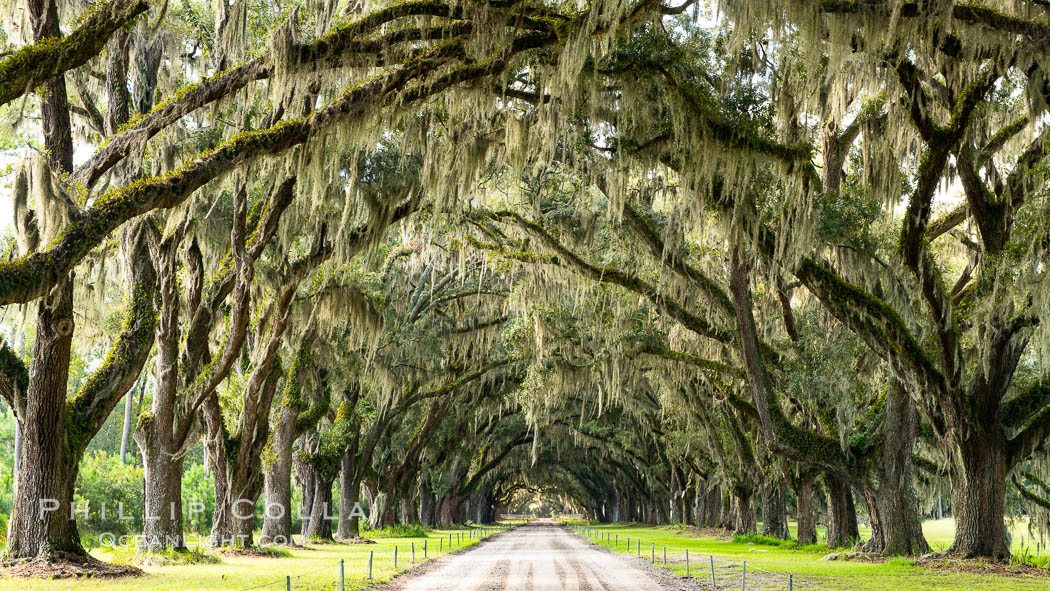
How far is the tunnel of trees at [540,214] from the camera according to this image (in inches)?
318

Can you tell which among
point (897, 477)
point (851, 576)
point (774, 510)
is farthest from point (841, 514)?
point (851, 576)

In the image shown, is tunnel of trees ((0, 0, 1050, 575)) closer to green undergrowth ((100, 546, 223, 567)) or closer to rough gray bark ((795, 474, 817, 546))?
green undergrowth ((100, 546, 223, 567))

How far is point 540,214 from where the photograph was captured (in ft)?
53.4

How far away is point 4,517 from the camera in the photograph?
89.4 feet

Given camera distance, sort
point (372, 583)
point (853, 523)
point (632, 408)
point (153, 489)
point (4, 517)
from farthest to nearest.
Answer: point (632, 408) → point (4, 517) → point (853, 523) → point (153, 489) → point (372, 583)

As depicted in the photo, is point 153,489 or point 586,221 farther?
point 586,221

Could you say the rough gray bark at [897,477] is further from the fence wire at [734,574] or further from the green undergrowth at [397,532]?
the green undergrowth at [397,532]

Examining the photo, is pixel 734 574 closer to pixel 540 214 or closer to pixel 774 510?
pixel 540 214

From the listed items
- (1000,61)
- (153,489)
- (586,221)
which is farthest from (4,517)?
(1000,61)

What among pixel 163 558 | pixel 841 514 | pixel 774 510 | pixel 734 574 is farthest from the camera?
pixel 774 510

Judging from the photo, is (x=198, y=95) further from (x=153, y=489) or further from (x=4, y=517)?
(x=4, y=517)

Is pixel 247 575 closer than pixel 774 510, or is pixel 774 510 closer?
pixel 247 575

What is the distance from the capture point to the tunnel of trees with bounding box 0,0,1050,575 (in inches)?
318

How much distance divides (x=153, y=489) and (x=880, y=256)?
12541 millimetres
